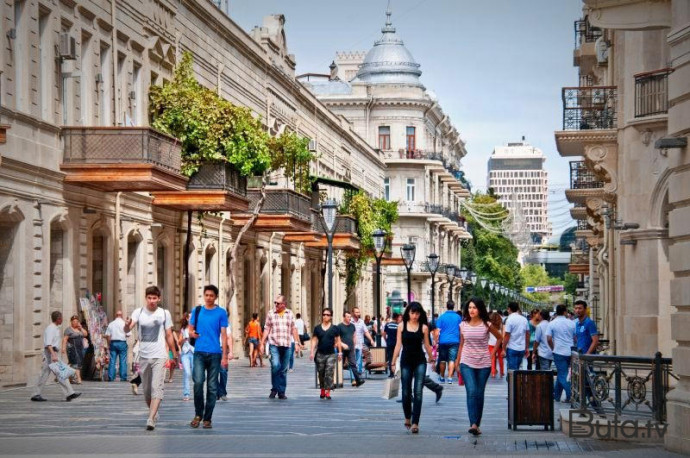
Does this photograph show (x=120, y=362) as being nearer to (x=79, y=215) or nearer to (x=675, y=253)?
(x=79, y=215)

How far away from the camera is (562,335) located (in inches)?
920

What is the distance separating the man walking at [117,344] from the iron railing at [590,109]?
10.9m

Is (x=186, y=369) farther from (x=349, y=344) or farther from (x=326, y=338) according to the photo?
(x=349, y=344)

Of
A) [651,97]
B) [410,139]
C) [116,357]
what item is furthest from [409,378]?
[410,139]

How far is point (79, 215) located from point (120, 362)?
322 cm

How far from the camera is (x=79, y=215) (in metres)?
32.1

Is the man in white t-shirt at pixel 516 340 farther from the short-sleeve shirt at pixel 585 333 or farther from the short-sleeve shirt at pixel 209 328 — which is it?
the short-sleeve shirt at pixel 209 328

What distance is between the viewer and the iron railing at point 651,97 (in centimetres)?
2730

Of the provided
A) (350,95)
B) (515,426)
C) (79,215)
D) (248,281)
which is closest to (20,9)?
(79,215)

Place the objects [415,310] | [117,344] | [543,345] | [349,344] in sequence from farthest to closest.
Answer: [117,344] < [349,344] < [543,345] < [415,310]

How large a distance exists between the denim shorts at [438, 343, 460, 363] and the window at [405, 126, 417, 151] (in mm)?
64514

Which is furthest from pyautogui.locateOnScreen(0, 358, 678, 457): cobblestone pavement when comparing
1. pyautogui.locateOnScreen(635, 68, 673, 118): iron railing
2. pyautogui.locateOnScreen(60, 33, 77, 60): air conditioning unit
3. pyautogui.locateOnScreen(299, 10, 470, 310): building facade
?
pyautogui.locateOnScreen(299, 10, 470, 310): building facade

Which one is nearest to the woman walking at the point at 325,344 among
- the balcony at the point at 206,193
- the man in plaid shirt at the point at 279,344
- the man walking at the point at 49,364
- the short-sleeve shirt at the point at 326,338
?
the short-sleeve shirt at the point at 326,338

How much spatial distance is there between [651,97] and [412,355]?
11561 millimetres
